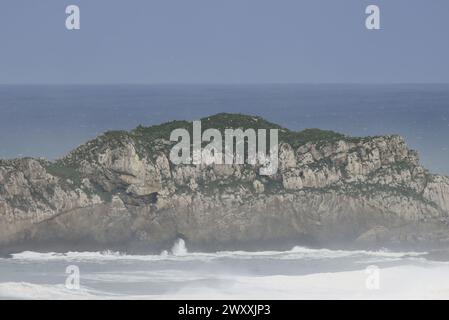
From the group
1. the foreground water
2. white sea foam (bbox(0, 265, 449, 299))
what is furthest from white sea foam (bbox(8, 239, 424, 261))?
white sea foam (bbox(0, 265, 449, 299))

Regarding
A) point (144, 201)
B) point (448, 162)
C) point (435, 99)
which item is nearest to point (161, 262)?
point (144, 201)

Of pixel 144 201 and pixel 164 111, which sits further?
pixel 164 111

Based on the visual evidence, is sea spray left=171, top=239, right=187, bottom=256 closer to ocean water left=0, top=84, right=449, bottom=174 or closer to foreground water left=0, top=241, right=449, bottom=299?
foreground water left=0, top=241, right=449, bottom=299

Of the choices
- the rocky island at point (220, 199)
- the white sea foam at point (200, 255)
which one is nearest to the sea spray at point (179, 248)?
the white sea foam at point (200, 255)

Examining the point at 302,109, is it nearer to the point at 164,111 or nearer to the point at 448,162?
the point at 164,111

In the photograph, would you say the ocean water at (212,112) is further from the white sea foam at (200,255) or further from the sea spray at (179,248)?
the sea spray at (179,248)
